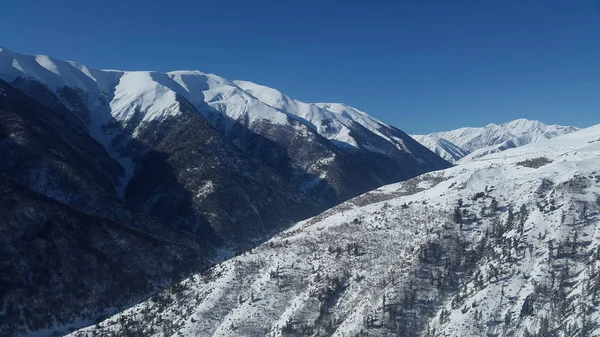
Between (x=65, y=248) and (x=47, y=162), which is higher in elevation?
(x=47, y=162)

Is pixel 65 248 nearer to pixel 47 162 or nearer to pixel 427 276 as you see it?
pixel 47 162

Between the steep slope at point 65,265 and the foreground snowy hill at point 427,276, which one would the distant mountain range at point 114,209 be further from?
the foreground snowy hill at point 427,276

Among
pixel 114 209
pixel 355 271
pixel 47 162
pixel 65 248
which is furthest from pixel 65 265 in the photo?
pixel 47 162

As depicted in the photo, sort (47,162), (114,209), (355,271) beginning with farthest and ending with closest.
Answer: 1. (47,162)
2. (114,209)
3. (355,271)

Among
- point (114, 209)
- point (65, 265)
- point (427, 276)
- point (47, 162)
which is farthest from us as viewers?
point (47, 162)

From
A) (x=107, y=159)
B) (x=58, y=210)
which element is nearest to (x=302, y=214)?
(x=107, y=159)

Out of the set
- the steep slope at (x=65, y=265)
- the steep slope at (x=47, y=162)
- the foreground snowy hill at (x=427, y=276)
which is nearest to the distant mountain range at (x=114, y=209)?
the steep slope at (x=65, y=265)

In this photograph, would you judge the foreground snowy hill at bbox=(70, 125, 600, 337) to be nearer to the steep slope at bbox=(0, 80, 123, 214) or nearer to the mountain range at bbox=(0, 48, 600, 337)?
the mountain range at bbox=(0, 48, 600, 337)

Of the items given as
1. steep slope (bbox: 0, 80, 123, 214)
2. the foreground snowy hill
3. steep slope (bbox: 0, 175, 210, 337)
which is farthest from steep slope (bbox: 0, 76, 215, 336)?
the foreground snowy hill
